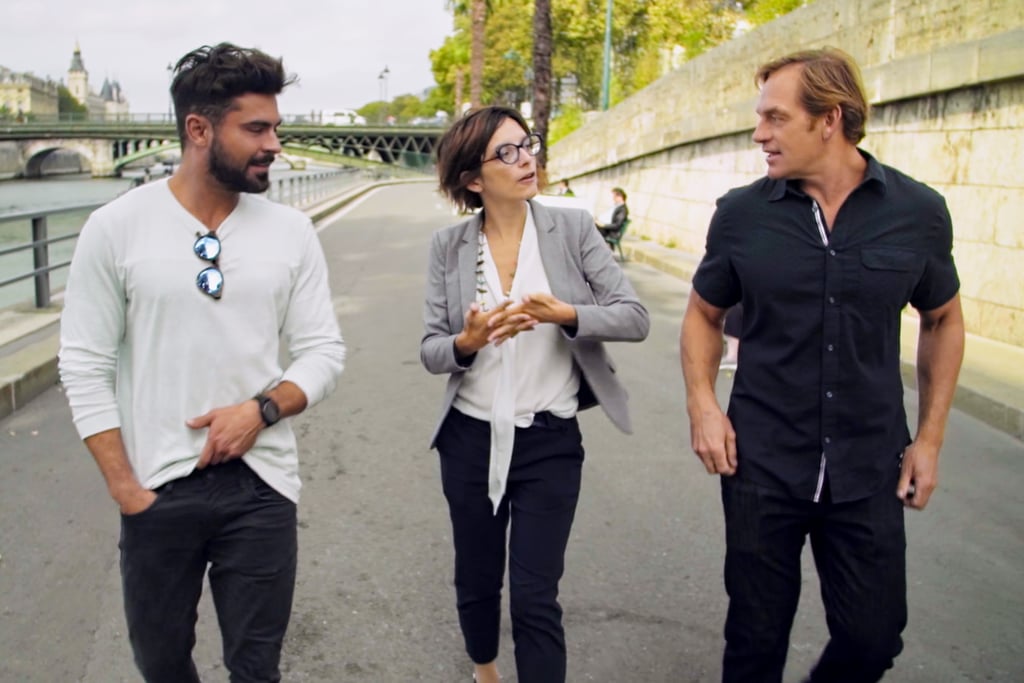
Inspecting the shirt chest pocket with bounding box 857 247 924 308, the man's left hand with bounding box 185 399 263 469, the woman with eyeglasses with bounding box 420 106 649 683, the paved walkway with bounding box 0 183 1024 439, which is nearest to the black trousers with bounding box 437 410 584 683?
the woman with eyeglasses with bounding box 420 106 649 683

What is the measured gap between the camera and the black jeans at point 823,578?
2.72 m

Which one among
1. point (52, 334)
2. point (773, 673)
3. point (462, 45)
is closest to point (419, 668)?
point (773, 673)

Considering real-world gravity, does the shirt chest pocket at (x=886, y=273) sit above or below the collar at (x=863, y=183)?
below

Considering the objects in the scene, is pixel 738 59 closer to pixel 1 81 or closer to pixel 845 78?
pixel 845 78

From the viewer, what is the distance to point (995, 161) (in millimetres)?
10172

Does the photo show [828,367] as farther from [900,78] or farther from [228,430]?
[900,78]

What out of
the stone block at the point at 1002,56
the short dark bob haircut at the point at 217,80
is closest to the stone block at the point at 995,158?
the stone block at the point at 1002,56

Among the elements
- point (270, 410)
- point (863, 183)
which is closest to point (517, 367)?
point (270, 410)

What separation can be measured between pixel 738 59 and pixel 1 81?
136226 mm

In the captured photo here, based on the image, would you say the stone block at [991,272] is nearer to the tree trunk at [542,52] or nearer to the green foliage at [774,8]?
the green foliage at [774,8]

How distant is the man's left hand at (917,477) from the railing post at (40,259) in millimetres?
8658

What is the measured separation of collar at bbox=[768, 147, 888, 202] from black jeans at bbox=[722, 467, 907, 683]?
2.31 ft

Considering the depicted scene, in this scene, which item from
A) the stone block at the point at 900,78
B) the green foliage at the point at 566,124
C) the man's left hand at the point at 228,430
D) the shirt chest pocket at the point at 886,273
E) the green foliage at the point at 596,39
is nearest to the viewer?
the man's left hand at the point at 228,430

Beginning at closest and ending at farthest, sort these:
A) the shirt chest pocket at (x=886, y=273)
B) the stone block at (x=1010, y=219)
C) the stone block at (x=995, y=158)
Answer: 1. the shirt chest pocket at (x=886, y=273)
2. the stone block at (x=1010, y=219)
3. the stone block at (x=995, y=158)
